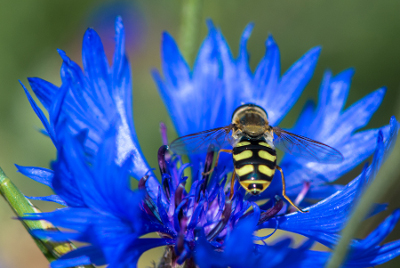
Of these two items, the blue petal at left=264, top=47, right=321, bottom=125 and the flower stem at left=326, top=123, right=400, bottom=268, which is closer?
the flower stem at left=326, top=123, right=400, bottom=268

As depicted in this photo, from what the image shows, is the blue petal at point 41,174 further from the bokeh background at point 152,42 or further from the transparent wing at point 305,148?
the bokeh background at point 152,42

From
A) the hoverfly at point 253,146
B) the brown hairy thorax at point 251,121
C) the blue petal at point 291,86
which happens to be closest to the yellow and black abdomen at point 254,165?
the hoverfly at point 253,146

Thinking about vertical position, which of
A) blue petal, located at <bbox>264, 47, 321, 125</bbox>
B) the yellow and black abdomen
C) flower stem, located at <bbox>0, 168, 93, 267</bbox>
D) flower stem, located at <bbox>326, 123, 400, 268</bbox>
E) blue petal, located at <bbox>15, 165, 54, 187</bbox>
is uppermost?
blue petal, located at <bbox>264, 47, 321, 125</bbox>

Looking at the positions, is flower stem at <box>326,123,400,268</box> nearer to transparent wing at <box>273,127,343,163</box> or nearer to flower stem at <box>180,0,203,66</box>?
transparent wing at <box>273,127,343,163</box>

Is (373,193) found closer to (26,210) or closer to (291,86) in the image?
(26,210)

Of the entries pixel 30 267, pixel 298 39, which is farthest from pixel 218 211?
pixel 298 39

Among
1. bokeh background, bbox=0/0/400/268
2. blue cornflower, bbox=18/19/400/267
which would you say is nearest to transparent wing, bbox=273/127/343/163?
blue cornflower, bbox=18/19/400/267
